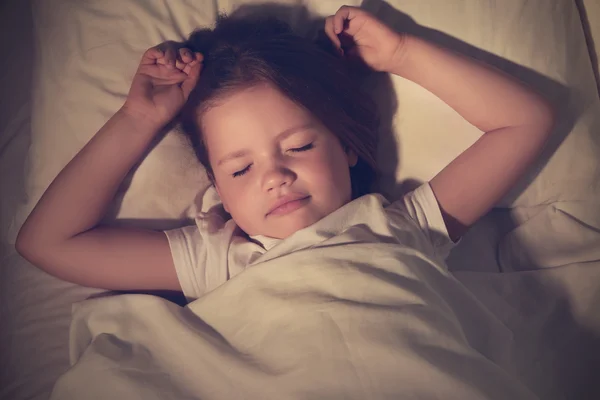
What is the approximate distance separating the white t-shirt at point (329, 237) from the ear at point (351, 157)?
0.32 ft

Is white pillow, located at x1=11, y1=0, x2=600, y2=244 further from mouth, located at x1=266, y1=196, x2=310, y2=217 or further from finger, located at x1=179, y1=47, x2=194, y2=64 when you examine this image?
mouth, located at x1=266, y1=196, x2=310, y2=217

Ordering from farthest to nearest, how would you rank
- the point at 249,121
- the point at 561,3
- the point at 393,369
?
the point at 561,3 < the point at 249,121 < the point at 393,369

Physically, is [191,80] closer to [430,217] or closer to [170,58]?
[170,58]

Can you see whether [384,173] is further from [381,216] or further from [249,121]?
[249,121]

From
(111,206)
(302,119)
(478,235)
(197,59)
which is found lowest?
(478,235)

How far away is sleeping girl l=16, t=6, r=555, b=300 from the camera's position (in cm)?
88

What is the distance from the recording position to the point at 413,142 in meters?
1.02

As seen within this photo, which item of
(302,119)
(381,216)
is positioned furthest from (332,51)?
(381,216)

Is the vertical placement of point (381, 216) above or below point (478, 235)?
above

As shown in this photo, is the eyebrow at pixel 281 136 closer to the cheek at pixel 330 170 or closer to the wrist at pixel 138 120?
the cheek at pixel 330 170

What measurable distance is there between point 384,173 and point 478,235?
0.27 m

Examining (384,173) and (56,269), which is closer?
(56,269)

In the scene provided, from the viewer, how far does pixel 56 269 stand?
3.09 ft

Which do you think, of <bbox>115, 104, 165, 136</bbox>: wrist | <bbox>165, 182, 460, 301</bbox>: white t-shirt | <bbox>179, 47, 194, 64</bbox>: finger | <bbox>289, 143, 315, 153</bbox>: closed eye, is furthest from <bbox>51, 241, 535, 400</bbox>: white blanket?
<bbox>179, 47, 194, 64</bbox>: finger
